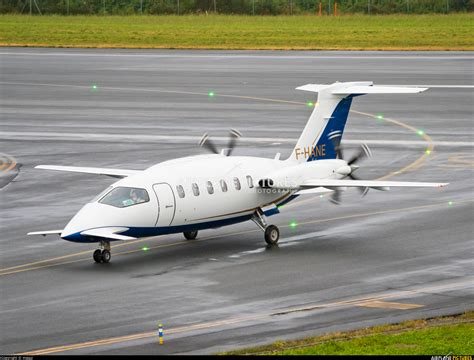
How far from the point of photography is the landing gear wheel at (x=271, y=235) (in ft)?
119

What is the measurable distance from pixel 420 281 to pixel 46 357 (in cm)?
1189

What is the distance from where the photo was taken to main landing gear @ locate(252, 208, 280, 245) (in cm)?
3622

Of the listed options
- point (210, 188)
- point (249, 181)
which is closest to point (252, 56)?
point (249, 181)

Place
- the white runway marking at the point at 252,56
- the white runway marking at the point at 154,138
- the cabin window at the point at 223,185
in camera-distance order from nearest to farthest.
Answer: the cabin window at the point at 223,185 → the white runway marking at the point at 154,138 → the white runway marking at the point at 252,56

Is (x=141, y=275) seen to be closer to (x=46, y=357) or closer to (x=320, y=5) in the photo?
(x=46, y=357)

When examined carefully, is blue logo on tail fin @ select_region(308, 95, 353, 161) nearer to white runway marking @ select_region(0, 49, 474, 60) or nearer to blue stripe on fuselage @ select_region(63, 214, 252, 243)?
blue stripe on fuselage @ select_region(63, 214, 252, 243)

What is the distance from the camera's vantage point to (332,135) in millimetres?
39500

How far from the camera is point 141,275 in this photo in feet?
106

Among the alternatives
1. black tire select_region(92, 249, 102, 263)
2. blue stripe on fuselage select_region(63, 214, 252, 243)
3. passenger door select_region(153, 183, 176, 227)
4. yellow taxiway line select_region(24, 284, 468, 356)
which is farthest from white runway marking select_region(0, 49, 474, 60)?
yellow taxiway line select_region(24, 284, 468, 356)

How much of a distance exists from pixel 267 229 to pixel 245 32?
8122cm

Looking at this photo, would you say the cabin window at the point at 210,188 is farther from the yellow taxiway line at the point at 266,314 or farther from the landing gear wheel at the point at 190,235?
the yellow taxiway line at the point at 266,314

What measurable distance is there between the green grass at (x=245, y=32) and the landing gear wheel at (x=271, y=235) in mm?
68108

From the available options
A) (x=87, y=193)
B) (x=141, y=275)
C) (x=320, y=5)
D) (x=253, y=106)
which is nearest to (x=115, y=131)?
(x=253, y=106)

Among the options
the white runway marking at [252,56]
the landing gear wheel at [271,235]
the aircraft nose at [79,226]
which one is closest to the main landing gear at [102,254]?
the aircraft nose at [79,226]
